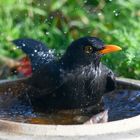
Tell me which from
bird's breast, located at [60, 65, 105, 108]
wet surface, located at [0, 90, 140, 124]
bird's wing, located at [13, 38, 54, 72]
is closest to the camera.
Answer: bird's breast, located at [60, 65, 105, 108]

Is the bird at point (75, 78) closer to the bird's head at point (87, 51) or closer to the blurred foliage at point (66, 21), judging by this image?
the bird's head at point (87, 51)

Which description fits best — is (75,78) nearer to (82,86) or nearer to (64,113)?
(82,86)

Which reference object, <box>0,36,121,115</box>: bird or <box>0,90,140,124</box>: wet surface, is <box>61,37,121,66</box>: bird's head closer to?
<box>0,36,121,115</box>: bird

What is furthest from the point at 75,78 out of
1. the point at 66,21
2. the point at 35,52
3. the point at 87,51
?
the point at 66,21

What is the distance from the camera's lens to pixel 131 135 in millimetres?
2771

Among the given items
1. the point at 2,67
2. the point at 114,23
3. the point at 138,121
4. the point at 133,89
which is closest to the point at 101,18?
the point at 114,23

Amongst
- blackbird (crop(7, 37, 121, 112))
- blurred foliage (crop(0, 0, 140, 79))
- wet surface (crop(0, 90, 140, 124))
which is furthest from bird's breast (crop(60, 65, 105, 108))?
blurred foliage (crop(0, 0, 140, 79))

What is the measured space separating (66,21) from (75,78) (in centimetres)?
268

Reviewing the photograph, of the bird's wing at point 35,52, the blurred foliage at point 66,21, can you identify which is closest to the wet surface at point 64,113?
the bird's wing at point 35,52

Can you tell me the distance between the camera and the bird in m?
3.23

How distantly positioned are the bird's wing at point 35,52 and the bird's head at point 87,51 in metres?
0.22

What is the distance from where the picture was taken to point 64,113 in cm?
→ 336

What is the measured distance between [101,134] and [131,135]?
5.6 inches

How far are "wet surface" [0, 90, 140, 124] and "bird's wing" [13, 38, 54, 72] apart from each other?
0.27 m
